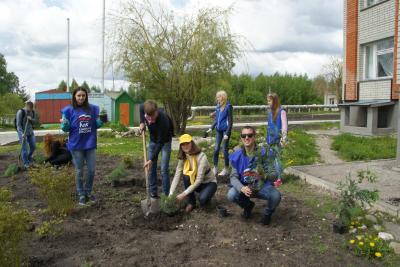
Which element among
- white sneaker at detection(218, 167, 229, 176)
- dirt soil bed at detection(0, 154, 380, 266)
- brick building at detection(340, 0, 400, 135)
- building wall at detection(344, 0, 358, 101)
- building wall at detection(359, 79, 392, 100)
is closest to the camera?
dirt soil bed at detection(0, 154, 380, 266)

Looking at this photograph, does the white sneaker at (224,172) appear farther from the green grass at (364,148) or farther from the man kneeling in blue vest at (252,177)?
the green grass at (364,148)

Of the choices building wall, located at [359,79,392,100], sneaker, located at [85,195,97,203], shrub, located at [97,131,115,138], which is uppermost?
building wall, located at [359,79,392,100]

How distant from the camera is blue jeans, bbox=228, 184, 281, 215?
459 cm

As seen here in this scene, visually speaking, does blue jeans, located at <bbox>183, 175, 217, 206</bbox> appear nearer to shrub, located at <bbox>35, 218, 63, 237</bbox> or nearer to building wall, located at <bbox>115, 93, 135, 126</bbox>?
shrub, located at <bbox>35, 218, 63, 237</bbox>

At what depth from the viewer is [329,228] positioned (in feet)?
15.1

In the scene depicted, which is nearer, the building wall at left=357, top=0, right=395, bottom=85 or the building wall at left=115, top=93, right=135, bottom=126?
the building wall at left=357, top=0, right=395, bottom=85

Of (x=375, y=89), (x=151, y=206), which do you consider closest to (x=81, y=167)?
(x=151, y=206)

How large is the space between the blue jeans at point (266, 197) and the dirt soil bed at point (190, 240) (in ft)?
0.69

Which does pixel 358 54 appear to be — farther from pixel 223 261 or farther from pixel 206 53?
pixel 223 261

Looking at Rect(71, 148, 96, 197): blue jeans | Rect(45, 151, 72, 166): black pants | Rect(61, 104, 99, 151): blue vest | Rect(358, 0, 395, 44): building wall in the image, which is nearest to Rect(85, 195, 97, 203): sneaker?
Rect(71, 148, 96, 197): blue jeans

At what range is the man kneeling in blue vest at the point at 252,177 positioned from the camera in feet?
14.8

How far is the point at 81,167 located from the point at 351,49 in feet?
44.1

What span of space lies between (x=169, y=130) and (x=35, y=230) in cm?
223

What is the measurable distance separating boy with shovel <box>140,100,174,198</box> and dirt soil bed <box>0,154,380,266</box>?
0.52 meters
